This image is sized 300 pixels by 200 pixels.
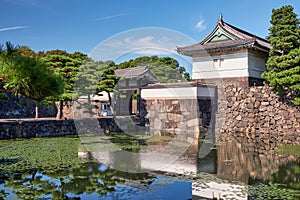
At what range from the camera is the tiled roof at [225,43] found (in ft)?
39.4

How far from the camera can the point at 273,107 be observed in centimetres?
1180

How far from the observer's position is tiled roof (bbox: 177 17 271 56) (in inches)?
473

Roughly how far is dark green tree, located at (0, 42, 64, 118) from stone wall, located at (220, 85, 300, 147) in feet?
24.9

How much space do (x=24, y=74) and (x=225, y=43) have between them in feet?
32.1

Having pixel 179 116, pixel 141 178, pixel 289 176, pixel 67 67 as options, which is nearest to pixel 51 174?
pixel 141 178

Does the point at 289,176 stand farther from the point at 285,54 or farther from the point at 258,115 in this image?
the point at 285,54

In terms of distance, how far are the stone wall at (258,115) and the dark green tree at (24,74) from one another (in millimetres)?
7599

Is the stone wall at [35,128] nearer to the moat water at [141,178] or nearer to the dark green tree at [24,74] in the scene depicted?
the moat water at [141,178]

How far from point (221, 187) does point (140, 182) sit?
50.5 inches

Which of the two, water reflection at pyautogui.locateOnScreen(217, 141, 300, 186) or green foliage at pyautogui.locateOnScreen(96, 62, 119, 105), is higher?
green foliage at pyautogui.locateOnScreen(96, 62, 119, 105)

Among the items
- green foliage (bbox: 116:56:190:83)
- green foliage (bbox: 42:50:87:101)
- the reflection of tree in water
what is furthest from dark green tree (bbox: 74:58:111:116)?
Answer: the reflection of tree in water

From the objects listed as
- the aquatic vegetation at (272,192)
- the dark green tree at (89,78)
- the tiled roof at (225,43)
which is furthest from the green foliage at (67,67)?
the aquatic vegetation at (272,192)

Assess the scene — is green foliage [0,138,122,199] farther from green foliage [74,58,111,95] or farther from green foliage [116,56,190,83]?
green foliage [116,56,190,83]

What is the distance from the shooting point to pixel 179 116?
42.4 ft
